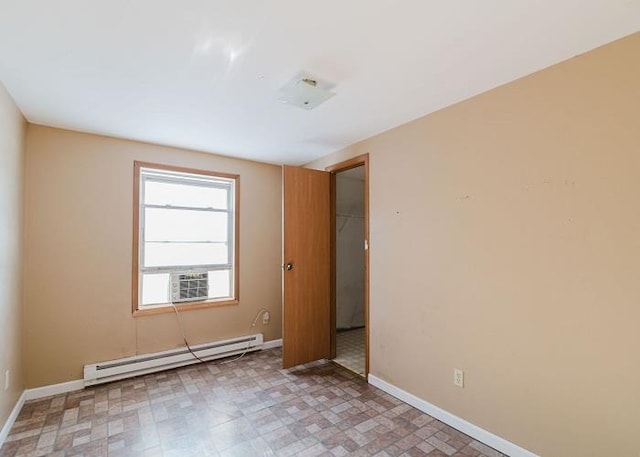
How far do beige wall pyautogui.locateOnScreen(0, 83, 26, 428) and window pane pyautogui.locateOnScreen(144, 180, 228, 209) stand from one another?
0.99 m

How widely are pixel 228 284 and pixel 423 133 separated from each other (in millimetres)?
2692

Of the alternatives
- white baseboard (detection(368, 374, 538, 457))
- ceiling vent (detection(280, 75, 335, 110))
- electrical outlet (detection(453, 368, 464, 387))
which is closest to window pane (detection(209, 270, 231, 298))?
white baseboard (detection(368, 374, 538, 457))

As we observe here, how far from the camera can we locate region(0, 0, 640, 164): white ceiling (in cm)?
134

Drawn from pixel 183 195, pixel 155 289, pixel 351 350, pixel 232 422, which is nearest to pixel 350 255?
pixel 351 350

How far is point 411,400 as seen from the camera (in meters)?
2.46

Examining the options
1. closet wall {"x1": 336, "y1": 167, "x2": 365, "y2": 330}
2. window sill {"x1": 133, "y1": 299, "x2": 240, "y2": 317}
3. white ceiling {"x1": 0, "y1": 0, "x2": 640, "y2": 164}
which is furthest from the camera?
closet wall {"x1": 336, "y1": 167, "x2": 365, "y2": 330}

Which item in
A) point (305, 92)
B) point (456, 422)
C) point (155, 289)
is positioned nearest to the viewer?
point (305, 92)

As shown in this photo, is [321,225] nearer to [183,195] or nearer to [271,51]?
[183,195]

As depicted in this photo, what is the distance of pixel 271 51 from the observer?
1.63m

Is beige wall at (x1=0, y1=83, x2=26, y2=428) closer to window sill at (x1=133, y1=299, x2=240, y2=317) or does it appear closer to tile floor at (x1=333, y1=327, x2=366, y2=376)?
window sill at (x1=133, y1=299, x2=240, y2=317)

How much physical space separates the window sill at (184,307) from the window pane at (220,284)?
4.9 inches

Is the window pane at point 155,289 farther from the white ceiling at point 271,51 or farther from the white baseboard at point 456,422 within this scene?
the white baseboard at point 456,422

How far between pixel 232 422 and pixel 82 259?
6.52 ft

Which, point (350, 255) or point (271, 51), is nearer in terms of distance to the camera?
point (271, 51)
